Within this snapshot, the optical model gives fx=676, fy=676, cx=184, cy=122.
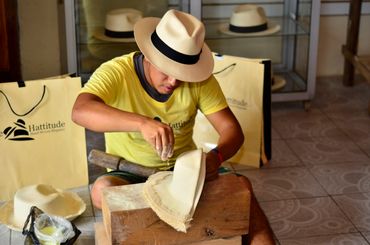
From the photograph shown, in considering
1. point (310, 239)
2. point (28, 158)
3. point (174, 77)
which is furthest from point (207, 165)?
point (28, 158)

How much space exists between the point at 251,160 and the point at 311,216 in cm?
46

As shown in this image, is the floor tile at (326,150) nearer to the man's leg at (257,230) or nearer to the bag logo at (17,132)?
the man's leg at (257,230)

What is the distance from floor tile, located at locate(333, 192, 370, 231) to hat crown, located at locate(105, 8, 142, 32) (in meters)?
1.31

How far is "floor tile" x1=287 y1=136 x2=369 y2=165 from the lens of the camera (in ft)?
9.64

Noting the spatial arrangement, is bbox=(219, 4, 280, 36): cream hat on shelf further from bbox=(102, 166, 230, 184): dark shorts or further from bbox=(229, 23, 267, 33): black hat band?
bbox=(102, 166, 230, 184): dark shorts

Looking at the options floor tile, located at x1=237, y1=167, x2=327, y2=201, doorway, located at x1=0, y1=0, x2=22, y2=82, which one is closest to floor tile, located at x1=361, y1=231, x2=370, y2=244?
floor tile, located at x1=237, y1=167, x2=327, y2=201

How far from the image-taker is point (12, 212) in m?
2.38

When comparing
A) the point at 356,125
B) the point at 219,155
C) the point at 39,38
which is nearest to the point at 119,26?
the point at 39,38

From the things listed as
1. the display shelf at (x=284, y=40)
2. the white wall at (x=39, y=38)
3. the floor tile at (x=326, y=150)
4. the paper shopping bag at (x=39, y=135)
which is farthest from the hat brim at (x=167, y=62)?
the white wall at (x=39, y=38)

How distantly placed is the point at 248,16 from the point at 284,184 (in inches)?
39.7

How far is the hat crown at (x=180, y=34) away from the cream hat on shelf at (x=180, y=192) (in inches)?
13.2

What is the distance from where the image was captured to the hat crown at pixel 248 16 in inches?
132

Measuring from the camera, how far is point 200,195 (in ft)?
5.65

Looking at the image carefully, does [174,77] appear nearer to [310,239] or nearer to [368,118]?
[310,239]
